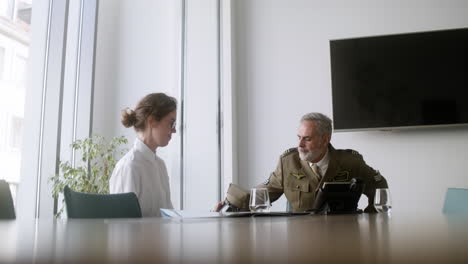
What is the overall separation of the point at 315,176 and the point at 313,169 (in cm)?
8

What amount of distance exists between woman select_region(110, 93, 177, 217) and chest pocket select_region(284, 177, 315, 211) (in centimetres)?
86

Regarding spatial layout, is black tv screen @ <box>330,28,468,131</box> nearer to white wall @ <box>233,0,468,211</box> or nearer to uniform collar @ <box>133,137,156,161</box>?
white wall @ <box>233,0,468,211</box>

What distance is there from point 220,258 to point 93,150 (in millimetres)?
4000

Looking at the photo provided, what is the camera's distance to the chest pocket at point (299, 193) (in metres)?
3.19

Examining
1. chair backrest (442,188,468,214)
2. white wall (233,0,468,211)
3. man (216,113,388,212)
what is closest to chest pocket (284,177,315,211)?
man (216,113,388,212)

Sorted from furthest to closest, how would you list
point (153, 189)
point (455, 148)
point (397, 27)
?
point (397, 27)
point (455, 148)
point (153, 189)

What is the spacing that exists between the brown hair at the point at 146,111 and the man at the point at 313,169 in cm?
62

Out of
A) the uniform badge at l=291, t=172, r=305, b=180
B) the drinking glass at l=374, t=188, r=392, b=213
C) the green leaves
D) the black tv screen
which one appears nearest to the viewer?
the drinking glass at l=374, t=188, r=392, b=213

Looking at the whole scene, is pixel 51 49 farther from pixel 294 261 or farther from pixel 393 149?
pixel 294 261

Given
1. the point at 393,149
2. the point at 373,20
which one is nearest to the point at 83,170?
the point at 393,149

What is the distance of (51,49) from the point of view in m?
3.85

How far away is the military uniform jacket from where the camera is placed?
3205 millimetres

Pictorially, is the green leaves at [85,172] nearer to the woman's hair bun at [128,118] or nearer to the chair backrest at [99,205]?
the woman's hair bun at [128,118]

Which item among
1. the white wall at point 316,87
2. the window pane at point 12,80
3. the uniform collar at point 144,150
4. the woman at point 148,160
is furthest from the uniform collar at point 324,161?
the window pane at point 12,80
